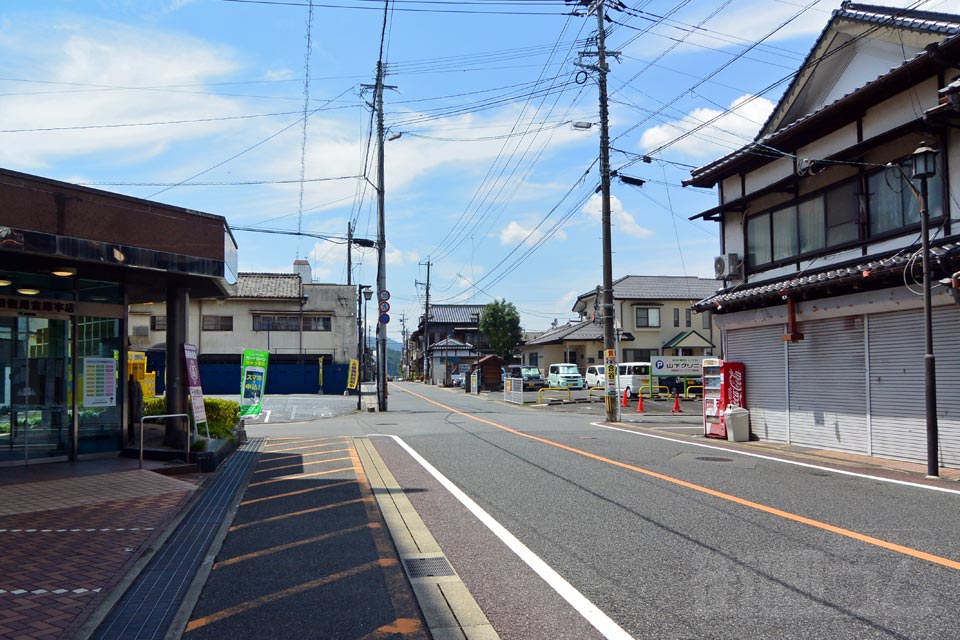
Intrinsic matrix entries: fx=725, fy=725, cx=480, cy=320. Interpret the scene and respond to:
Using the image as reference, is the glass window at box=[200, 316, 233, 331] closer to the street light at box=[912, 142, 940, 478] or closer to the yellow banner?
the yellow banner

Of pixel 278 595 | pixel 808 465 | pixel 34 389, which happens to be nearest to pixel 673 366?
pixel 808 465

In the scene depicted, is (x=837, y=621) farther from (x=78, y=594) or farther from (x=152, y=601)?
(x=78, y=594)

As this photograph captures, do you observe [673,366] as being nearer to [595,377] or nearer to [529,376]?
[595,377]

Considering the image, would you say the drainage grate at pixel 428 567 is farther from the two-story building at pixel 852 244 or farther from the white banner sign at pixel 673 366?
the white banner sign at pixel 673 366

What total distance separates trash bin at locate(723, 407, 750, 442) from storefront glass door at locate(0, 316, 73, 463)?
13838mm

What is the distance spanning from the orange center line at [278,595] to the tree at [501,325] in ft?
196

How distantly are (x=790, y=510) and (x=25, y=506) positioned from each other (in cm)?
920

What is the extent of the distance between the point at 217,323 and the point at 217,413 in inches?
1327

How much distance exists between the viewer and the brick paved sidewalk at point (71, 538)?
17.0ft

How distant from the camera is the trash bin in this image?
56.5 ft

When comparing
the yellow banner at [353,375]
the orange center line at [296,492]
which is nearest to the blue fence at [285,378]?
the yellow banner at [353,375]

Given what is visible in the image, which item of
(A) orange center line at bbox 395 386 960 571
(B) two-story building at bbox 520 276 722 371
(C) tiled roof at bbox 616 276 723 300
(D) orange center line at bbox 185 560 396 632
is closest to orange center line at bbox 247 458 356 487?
(A) orange center line at bbox 395 386 960 571

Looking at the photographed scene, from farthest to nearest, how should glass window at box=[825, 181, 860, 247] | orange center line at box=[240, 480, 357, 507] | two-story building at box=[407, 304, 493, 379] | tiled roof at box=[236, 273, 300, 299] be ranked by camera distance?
two-story building at box=[407, 304, 493, 379] < tiled roof at box=[236, 273, 300, 299] < glass window at box=[825, 181, 860, 247] < orange center line at box=[240, 480, 357, 507]

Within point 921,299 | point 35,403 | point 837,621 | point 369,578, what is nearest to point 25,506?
point 35,403
